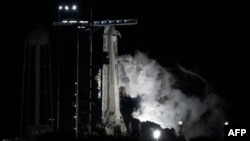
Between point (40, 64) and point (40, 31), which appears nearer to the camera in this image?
point (40, 31)

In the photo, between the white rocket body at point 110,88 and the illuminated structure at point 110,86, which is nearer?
the illuminated structure at point 110,86

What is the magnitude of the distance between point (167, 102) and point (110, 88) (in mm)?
6194

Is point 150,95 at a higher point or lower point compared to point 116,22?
lower

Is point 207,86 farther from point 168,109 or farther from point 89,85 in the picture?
point 89,85

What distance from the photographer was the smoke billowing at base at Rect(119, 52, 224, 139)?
5088 cm

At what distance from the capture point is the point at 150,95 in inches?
2012

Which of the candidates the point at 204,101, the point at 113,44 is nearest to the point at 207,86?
the point at 204,101

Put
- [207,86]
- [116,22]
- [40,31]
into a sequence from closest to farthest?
[40,31]
[116,22]
[207,86]

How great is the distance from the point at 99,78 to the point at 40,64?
5732 mm

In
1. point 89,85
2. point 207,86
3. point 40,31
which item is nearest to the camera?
point 40,31

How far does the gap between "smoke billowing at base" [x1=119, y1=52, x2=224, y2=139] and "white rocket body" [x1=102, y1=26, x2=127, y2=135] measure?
8.85 feet

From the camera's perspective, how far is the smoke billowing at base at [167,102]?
167 feet

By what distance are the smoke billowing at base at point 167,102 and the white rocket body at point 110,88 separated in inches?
106

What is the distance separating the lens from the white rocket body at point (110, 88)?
48938 millimetres
